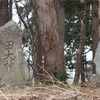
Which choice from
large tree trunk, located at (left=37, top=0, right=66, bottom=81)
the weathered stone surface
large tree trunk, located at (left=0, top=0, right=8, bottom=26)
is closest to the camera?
the weathered stone surface

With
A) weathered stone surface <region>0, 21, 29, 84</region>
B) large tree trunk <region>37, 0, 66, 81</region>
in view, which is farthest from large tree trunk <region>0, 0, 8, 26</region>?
Result: weathered stone surface <region>0, 21, 29, 84</region>

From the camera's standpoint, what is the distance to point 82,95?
3.24 meters

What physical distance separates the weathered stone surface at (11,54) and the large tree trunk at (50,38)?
1066 millimetres

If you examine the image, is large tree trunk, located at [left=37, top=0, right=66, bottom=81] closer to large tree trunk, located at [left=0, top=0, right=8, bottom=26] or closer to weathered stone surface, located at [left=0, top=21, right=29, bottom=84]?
weathered stone surface, located at [left=0, top=21, right=29, bottom=84]

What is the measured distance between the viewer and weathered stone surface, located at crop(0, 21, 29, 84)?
6.75 metres

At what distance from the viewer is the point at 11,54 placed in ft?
22.5

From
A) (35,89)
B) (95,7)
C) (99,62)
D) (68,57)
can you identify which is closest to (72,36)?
(68,57)

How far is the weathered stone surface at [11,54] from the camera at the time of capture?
22.1 ft

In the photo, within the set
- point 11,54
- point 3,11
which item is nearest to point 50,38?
point 11,54

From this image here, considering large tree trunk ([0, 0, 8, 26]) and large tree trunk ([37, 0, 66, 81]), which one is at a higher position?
large tree trunk ([0, 0, 8, 26])

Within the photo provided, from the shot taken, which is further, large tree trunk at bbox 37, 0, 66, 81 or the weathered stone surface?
large tree trunk at bbox 37, 0, 66, 81

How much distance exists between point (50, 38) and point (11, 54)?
128 centimetres

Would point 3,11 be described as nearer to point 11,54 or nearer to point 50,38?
point 50,38

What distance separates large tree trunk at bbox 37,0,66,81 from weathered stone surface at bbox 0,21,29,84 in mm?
1066
